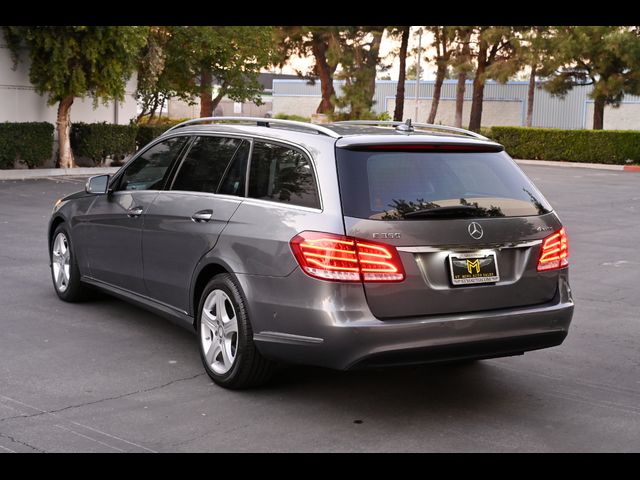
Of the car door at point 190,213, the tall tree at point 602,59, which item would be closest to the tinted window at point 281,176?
the car door at point 190,213

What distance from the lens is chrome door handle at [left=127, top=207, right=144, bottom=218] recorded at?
7.14 m

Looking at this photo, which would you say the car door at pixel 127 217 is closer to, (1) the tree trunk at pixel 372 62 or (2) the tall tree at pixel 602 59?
(2) the tall tree at pixel 602 59

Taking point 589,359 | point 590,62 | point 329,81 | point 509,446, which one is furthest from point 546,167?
point 509,446

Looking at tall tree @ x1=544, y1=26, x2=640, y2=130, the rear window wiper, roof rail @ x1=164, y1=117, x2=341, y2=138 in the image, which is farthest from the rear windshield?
tall tree @ x1=544, y1=26, x2=640, y2=130

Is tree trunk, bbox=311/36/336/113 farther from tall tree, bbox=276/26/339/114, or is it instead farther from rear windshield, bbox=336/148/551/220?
rear windshield, bbox=336/148/551/220

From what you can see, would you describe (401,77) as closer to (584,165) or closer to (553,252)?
(584,165)

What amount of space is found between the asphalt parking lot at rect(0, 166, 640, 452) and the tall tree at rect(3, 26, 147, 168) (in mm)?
15316

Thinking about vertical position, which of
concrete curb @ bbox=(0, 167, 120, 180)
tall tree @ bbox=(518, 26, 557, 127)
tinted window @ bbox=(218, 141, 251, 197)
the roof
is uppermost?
tall tree @ bbox=(518, 26, 557, 127)

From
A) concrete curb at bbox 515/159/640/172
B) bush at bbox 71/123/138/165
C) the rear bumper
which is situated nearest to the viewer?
the rear bumper

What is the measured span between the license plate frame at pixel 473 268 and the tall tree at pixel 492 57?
3918cm

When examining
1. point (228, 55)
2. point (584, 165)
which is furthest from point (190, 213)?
point (584, 165)

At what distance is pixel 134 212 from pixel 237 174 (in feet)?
4.23

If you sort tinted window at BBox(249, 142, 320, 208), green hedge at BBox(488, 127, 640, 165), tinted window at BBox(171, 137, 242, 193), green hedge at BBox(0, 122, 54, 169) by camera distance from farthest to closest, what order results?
1. green hedge at BBox(488, 127, 640, 165)
2. green hedge at BBox(0, 122, 54, 169)
3. tinted window at BBox(171, 137, 242, 193)
4. tinted window at BBox(249, 142, 320, 208)

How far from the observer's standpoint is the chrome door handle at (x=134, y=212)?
7145mm
